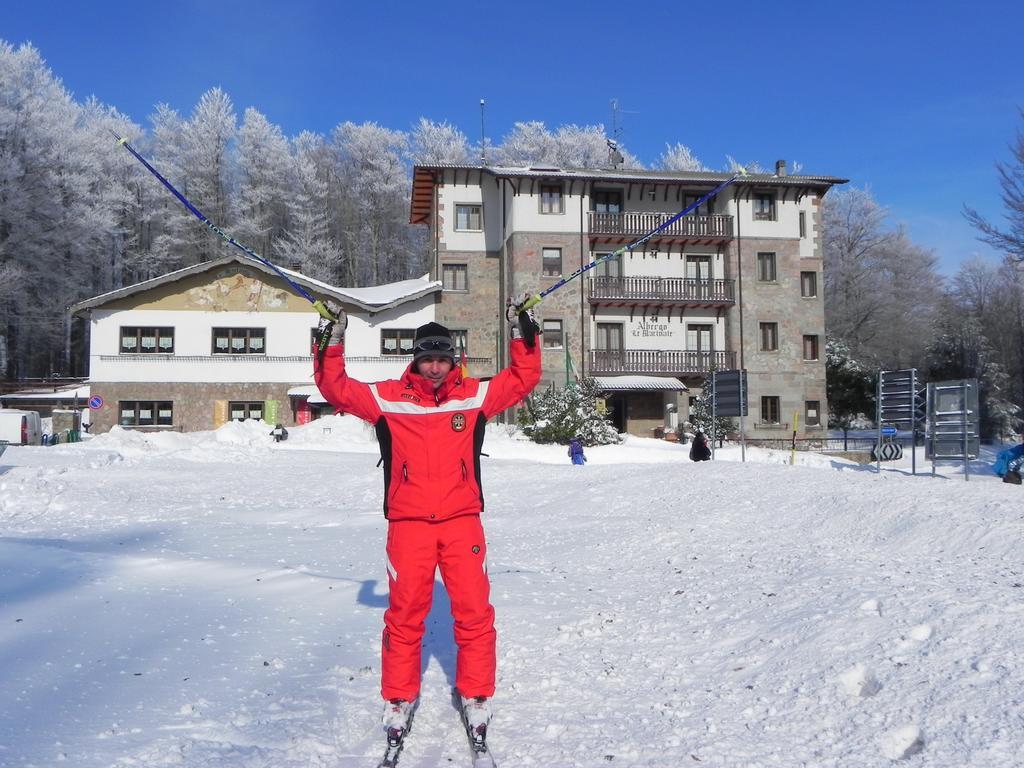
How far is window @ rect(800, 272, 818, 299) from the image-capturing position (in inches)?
1496

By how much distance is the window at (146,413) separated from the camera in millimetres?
35781

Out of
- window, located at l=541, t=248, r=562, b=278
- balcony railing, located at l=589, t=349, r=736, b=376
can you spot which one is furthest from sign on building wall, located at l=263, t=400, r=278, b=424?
balcony railing, located at l=589, t=349, r=736, b=376

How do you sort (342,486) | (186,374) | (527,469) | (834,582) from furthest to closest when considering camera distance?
(186,374)
(527,469)
(342,486)
(834,582)

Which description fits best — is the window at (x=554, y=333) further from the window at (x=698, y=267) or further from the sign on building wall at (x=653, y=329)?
the window at (x=698, y=267)

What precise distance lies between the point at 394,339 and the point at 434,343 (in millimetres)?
33315

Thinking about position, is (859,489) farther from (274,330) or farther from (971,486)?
(274,330)

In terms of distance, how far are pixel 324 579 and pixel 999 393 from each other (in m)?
45.3

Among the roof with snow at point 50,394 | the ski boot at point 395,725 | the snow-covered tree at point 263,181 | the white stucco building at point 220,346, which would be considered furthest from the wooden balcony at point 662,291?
the ski boot at point 395,725

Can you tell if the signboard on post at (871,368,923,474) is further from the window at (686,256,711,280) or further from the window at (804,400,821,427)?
the window at (686,256,711,280)

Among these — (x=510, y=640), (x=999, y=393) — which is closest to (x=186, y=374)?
(x=510, y=640)

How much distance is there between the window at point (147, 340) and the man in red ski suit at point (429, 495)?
35.0 m

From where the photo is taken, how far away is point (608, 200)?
122ft

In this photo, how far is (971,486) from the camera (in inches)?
424

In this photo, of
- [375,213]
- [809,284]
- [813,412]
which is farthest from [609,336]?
[375,213]
